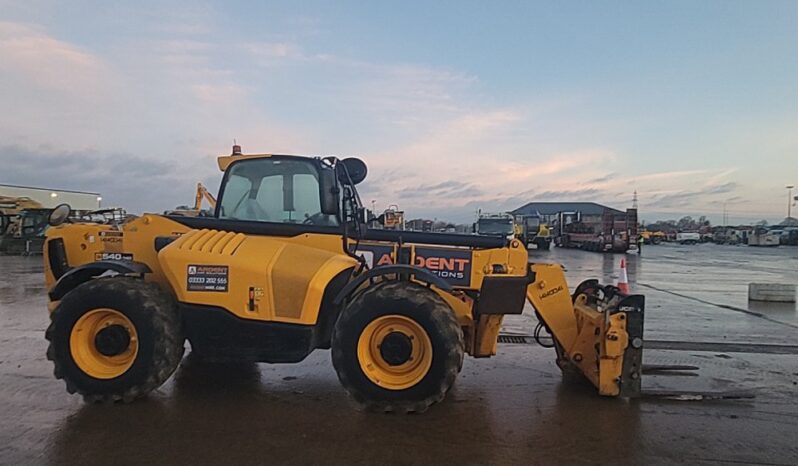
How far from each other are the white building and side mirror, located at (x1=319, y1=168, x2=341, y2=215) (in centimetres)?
5419

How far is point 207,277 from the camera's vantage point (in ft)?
16.5

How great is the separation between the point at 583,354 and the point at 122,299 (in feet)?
13.8

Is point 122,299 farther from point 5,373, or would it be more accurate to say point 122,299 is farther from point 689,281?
point 689,281

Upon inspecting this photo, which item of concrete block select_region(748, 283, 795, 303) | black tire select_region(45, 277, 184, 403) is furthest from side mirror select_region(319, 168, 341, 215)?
concrete block select_region(748, 283, 795, 303)

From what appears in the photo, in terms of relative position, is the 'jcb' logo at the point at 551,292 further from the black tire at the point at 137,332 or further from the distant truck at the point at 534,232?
the distant truck at the point at 534,232

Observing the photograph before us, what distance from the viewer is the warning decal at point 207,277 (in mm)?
5020

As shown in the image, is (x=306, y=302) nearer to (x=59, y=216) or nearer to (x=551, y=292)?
(x=551, y=292)

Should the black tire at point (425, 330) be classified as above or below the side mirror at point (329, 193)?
below

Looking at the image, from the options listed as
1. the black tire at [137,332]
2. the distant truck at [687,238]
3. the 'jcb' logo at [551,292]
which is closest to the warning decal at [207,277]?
the black tire at [137,332]

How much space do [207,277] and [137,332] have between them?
0.74 m

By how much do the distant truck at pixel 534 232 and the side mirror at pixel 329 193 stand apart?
3417 cm

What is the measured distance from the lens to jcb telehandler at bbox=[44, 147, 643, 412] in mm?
4895

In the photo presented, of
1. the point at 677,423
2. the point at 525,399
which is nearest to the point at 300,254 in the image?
the point at 525,399

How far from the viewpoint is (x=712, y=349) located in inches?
307
